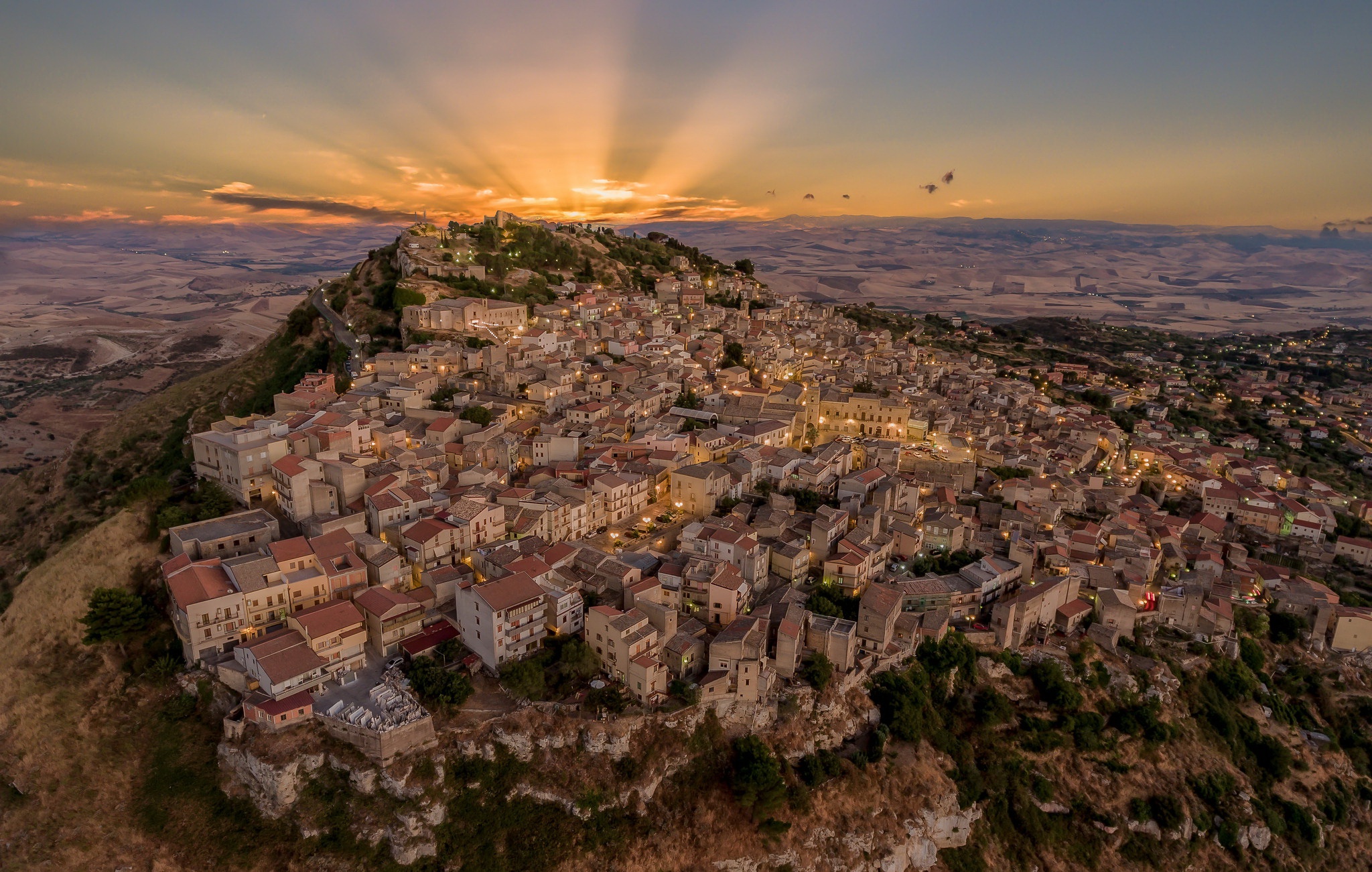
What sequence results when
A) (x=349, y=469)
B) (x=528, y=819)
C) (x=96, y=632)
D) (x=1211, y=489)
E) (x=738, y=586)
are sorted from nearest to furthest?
(x=528, y=819) → (x=96, y=632) → (x=738, y=586) → (x=349, y=469) → (x=1211, y=489)

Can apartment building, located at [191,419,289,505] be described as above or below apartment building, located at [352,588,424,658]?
above

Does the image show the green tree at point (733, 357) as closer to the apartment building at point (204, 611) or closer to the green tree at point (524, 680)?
the green tree at point (524, 680)

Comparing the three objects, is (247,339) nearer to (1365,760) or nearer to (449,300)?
(449,300)

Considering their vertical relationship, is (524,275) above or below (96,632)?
above

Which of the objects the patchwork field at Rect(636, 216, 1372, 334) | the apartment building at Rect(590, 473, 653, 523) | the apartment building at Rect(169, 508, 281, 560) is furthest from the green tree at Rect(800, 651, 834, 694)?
the patchwork field at Rect(636, 216, 1372, 334)

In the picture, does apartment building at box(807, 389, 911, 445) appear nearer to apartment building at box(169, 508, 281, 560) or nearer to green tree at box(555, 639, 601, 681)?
green tree at box(555, 639, 601, 681)

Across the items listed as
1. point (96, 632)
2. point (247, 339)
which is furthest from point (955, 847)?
point (247, 339)

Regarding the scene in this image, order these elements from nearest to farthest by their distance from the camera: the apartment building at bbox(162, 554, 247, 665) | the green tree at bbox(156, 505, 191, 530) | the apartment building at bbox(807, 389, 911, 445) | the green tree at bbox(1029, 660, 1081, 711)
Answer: the apartment building at bbox(162, 554, 247, 665), the green tree at bbox(156, 505, 191, 530), the green tree at bbox(1029, 660, 1081, 711), the apartment building at bbox(807, 389, 911, 445)
